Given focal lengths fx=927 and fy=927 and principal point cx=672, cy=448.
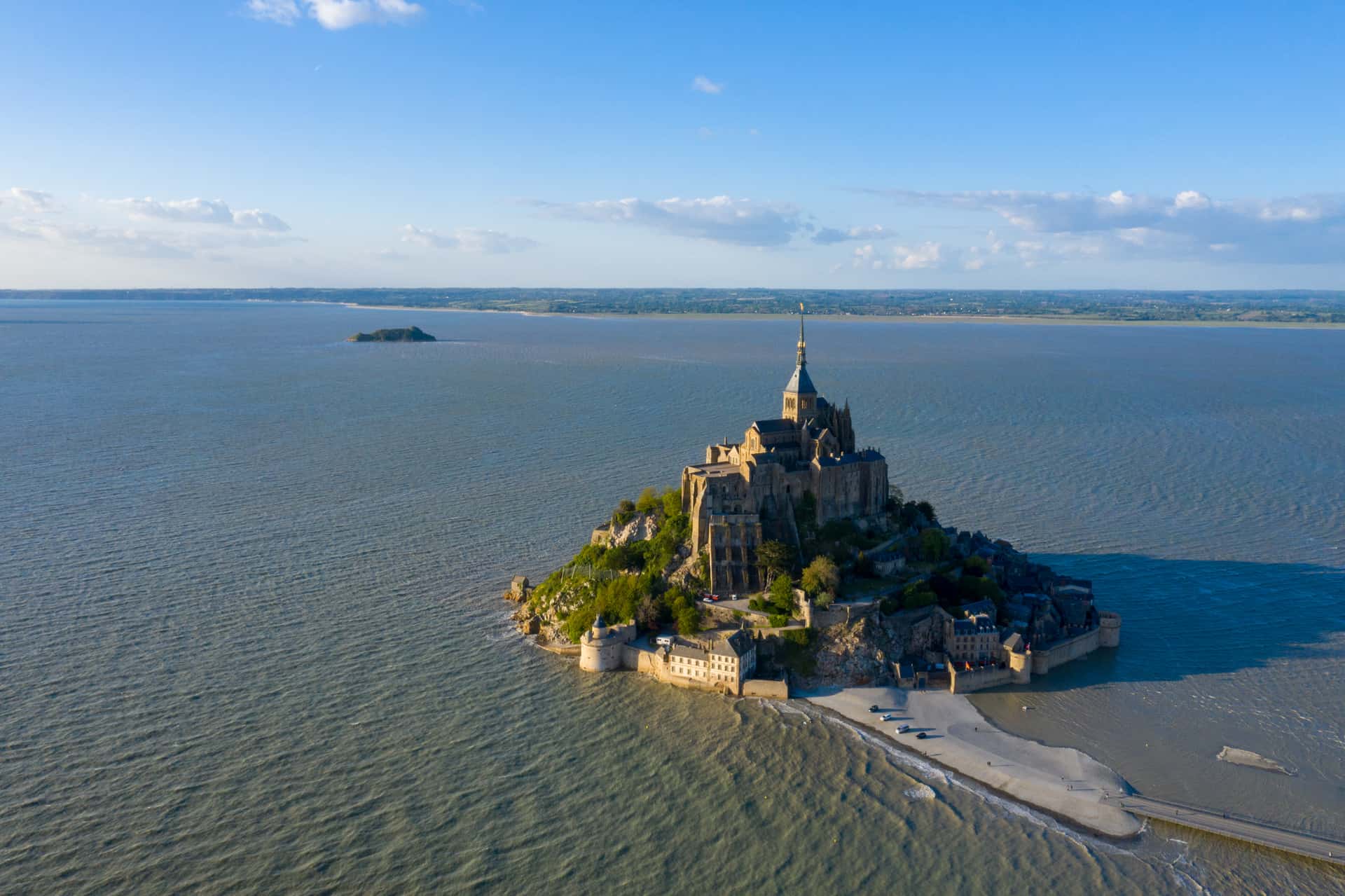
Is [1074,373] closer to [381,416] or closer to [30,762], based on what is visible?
[381,416]

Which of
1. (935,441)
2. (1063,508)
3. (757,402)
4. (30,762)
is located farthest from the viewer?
(757,402)

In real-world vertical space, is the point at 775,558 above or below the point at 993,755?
above

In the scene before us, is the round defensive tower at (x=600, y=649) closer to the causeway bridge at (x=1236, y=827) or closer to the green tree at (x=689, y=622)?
the green tree at (x=689, y=622)

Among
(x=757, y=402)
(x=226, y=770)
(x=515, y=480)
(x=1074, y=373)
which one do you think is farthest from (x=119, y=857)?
(x=1074, y=373)

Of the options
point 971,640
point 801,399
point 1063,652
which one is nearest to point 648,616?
Answer: point 971,640

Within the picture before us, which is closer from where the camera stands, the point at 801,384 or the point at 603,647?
the point at 603,647

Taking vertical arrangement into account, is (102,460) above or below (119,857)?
above

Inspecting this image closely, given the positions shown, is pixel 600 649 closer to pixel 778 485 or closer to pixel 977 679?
pixel 778 485

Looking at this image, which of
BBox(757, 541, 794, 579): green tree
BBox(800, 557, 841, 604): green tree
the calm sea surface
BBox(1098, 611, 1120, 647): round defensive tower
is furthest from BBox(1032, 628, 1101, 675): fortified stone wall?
BBox(757, 541, 794, 579): green tree
